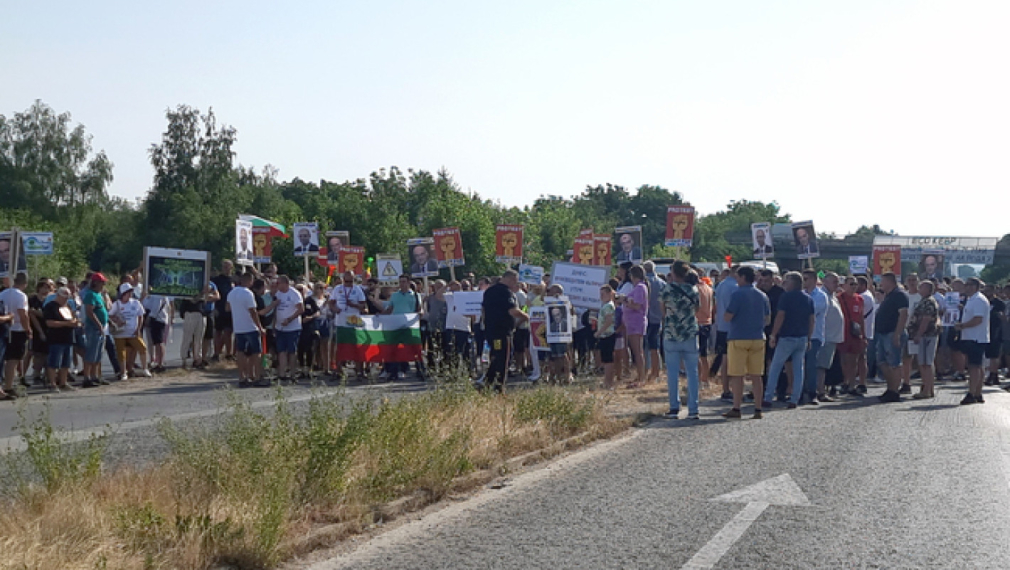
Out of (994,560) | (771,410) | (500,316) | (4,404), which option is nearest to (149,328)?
(4,404)

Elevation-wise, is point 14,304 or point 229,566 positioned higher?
point 14,304

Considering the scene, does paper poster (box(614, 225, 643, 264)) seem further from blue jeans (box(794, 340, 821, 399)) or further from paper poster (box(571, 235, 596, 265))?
blue jeans (box(794, 340, 821, 399))

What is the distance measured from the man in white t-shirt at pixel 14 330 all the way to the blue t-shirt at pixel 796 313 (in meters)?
11.3

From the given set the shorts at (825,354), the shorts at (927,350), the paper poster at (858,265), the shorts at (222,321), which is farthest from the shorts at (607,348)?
the paper poster at (858,265)

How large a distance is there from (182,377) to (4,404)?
4.99 metres

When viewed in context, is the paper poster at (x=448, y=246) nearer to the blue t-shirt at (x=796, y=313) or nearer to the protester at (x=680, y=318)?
the blue t-shirt at (x=796, y=313)

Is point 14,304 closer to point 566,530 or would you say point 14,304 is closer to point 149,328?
point 149,328

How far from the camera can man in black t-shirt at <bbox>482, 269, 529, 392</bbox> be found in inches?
608

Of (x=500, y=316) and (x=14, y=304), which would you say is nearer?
(x=500, y=316)

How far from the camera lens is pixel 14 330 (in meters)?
17.5

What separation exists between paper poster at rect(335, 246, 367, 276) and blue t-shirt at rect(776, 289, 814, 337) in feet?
53.5

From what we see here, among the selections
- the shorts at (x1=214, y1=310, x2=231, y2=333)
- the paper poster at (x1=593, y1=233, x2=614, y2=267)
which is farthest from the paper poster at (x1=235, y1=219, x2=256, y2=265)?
the paper poster at (x1=593, y1=233, x2=614, y2=267)

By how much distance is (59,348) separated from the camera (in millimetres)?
18328

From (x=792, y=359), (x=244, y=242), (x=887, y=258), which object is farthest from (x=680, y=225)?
(x=792, y=359)
